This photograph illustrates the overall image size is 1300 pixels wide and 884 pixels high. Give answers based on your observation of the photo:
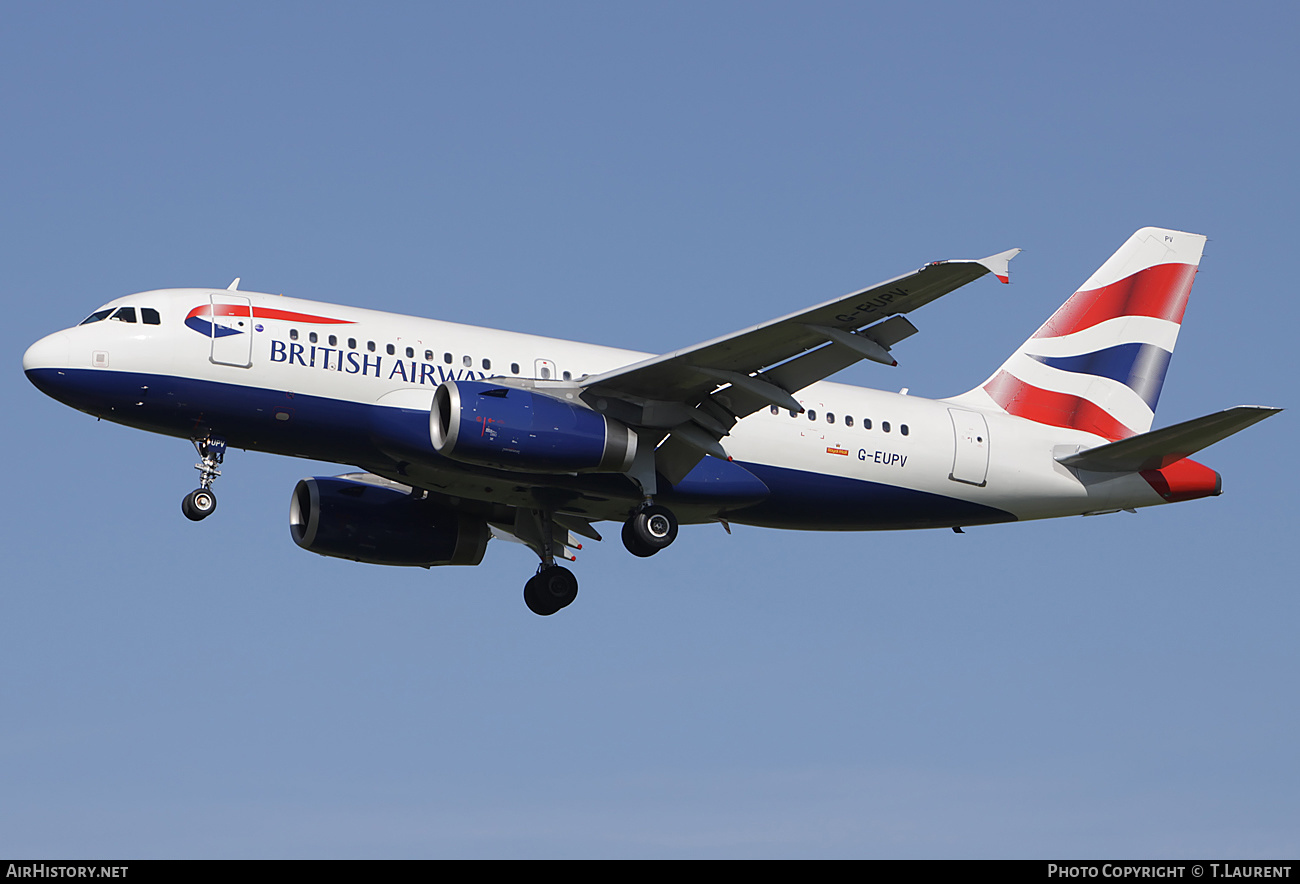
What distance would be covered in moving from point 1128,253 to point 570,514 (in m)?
14.5

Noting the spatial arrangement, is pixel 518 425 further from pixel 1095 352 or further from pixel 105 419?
pixel 1095 352

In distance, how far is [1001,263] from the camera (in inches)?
914

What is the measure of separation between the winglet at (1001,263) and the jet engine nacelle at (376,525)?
14.6 m

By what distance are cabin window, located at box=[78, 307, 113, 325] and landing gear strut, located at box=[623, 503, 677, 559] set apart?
10184 millimetres

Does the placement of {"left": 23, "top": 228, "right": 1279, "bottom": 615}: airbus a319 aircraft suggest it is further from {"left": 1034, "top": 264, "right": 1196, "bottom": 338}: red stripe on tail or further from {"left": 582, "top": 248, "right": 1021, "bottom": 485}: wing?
{"left": 1034, "top": 264, "right": 1196, "bottom": 338}: red stripe on tail

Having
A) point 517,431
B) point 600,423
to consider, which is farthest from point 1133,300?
point 517,431

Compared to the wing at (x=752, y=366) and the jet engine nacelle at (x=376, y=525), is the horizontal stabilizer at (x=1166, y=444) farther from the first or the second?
the jet engine nacelle at (x=376, y=525)

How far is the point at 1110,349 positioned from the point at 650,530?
485 inches

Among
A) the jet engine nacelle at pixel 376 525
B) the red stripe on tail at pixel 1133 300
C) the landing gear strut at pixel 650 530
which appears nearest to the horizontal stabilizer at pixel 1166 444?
the red stripe on tail at pixel 1133 300

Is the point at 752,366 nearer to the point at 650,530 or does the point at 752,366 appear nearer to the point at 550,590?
the point at 650,530

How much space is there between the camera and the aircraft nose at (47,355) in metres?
27.7

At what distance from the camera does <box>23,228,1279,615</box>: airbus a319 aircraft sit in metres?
27.5
